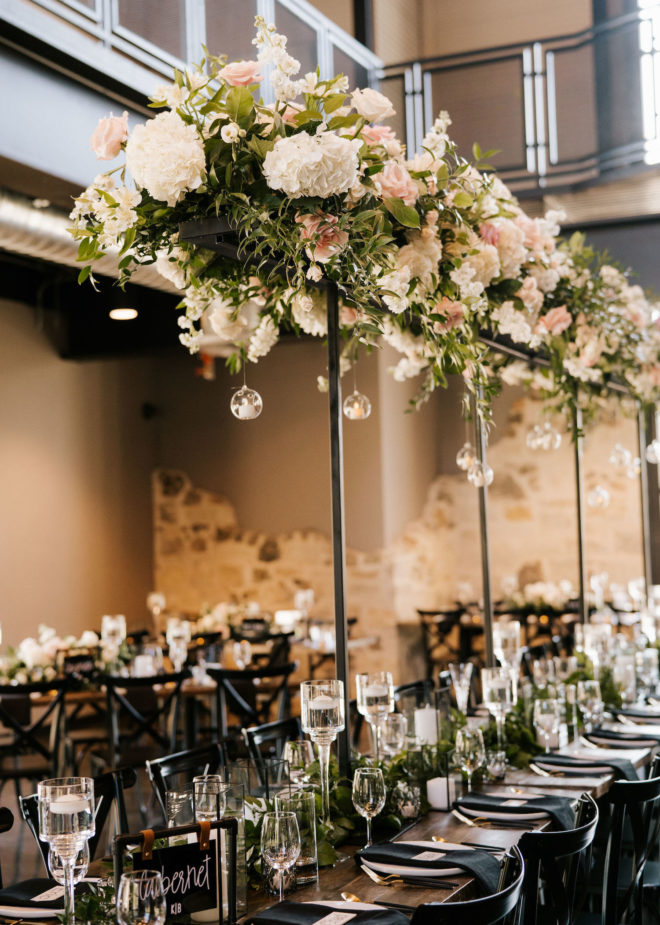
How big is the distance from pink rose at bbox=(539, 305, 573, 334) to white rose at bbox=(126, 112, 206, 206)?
222 cm

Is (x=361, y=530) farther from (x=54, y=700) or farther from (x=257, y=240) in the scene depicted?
(x=257, y=240)

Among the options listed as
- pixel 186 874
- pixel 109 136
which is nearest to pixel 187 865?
pixel 186 874

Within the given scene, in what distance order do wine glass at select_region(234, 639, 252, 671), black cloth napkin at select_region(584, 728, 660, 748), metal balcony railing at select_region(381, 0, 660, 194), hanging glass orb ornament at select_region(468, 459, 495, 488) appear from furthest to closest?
metal balcony railing at select_region(381, 0, 660, 194)
wine glass at select_region(234, 639, 252, 671)
hanging glass orb ornament at select_region(468, 459, 495, 488)
black cloth napkin at select_region(584, 728, 660, 748)

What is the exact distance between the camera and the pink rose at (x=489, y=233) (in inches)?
142

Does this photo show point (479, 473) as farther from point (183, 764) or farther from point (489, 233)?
point (183, 764)

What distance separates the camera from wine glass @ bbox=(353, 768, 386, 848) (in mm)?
2725

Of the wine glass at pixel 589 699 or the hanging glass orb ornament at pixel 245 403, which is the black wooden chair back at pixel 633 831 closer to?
the wine glass at pixel 589 699

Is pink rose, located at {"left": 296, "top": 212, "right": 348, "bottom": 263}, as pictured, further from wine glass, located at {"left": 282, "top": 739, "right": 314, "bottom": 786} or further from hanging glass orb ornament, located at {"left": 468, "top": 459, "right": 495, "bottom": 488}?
hanging glass orb ornament, located at {"left": 468, "top": 459, "right": 495, "bottom": 488}

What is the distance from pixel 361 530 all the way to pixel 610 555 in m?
2.62

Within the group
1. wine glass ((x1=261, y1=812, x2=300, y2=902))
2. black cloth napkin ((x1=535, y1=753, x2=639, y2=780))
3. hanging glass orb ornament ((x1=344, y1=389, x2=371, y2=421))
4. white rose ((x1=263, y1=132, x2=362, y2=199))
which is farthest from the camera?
hanging glass orb ornament ((x1=344, y1=389, x2=371, y2=421))

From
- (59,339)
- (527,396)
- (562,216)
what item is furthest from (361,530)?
(562,216)

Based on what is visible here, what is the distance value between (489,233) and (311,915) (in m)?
2.27

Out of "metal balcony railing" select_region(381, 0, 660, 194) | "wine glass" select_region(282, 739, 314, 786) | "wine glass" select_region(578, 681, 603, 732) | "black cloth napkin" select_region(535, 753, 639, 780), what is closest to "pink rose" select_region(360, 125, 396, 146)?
"wine glass" select_region(282, 739, 314, 786)

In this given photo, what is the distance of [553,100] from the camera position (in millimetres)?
8539
